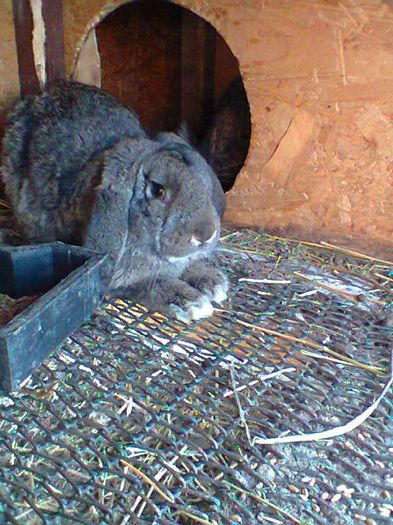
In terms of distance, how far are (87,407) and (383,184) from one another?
1945 millimetres

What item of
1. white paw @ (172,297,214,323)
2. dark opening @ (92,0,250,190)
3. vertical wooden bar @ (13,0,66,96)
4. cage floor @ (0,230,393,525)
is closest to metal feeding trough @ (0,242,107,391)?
cage floor @ (0,230,393,525)

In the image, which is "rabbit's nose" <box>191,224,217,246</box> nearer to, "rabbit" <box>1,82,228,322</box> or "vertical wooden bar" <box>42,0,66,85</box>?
"rabbit" <box>1,82,228,322</box>

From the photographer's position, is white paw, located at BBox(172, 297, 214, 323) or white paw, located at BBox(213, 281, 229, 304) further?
white paw, located at BBox(213, 281, 229, 304)

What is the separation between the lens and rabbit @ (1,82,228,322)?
2.43m

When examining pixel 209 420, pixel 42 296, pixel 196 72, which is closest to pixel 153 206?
pixel 42 296

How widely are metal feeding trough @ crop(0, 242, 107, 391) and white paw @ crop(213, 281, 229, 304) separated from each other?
50cm

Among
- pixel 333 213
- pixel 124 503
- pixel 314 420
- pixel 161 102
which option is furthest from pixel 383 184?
pixel 161 102

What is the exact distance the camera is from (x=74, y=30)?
3.65 m

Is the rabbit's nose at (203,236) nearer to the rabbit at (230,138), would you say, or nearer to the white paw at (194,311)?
the white paw at (194,311)

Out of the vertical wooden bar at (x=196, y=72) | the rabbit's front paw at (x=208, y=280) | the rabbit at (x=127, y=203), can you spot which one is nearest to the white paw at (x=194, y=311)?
the rabbit at (x=127, y=203)

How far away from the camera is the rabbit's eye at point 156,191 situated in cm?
243

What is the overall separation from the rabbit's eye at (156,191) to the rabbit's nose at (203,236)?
8.4 inches

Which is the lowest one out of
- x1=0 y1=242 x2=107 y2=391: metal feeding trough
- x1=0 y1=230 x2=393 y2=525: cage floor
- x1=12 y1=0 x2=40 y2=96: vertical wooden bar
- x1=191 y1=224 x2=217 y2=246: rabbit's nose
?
x1=0 y1=230 x2=393 y2=525: cage floor

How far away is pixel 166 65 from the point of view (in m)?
4.96
